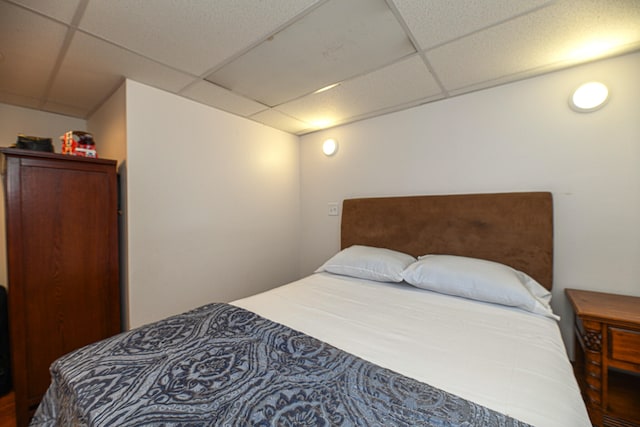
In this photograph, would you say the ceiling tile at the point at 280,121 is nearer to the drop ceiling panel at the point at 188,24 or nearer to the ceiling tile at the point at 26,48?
the drop ceiling panel at the point at 188,24

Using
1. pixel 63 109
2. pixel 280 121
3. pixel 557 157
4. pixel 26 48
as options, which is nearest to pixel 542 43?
pixel 557 157

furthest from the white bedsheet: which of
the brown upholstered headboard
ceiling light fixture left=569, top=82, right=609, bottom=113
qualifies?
ceiling light fixture left=569, top=82, right=609, bottom=113

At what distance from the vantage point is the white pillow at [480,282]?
4.69 ft

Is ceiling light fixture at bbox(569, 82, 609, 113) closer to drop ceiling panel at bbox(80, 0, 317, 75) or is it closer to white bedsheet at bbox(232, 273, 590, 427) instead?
white bedsheet at bbox(232, 273, 590, 427)

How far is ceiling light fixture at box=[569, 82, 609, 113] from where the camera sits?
1.57 metres

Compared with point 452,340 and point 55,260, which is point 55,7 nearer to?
point 55,260

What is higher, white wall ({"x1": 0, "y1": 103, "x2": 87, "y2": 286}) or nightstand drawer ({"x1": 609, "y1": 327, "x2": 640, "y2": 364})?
white wall ({"x1": 0, "y1": 103, "x2": 87, "y2": 286})

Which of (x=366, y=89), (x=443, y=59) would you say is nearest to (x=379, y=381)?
(x=443, y=59)

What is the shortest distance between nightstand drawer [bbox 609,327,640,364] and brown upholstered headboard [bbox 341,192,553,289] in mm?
488

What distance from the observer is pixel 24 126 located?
2.25m

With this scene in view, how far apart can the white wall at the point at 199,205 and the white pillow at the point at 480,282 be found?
1.64 metres

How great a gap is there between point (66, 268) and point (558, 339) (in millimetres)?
2880

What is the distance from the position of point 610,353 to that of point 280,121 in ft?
9.67

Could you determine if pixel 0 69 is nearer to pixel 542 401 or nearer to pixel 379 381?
pixel 379 381
